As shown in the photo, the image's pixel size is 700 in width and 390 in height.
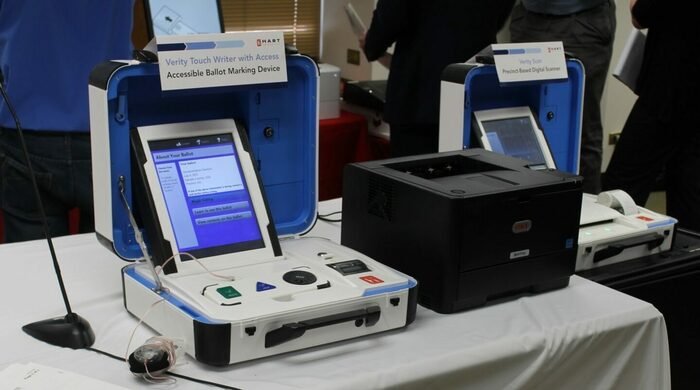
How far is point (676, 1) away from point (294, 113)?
4.70 feet

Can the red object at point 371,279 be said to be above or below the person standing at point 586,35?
below

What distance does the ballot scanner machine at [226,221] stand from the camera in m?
1.17

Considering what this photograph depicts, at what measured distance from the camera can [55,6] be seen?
5.96ft

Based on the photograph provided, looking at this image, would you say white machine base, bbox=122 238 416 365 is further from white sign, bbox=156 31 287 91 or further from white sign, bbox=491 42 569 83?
white sign, bbox=491 42 569 83

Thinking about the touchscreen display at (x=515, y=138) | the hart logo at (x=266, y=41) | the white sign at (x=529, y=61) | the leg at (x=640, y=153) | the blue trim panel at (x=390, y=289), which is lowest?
the leg at (x=640, y=153)

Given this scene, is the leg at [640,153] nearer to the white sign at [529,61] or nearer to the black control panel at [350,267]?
the white sign at [529,61]

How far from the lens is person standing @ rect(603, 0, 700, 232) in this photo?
2.52m

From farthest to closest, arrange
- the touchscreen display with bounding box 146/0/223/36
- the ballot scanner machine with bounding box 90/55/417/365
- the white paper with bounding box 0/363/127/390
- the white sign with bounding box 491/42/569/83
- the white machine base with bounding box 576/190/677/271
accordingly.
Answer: the touchscreen display with bounding box 146/0/223/36, the white sign with bounding box 491/42/569/83, the white machine base with bounding box 576/190/677/271, the ballot scanner machine with bounding box 90/55/417/365, the white paper with bounding box 0/363/127/390

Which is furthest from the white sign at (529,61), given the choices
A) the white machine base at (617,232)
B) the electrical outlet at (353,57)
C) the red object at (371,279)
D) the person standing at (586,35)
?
the electrical outlet at (353,57)

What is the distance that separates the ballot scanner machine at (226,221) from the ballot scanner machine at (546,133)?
14.5 inches

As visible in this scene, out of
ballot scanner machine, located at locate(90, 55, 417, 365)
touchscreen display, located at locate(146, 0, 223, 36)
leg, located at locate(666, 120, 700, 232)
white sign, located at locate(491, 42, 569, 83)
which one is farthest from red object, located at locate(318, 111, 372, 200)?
ballot scanner machine, located at locate(90, 55, 417, 365)

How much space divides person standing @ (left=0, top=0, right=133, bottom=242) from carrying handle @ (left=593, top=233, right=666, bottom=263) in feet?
3.56

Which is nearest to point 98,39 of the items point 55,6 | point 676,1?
point 55,6

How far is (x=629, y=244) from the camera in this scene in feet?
5.36
